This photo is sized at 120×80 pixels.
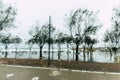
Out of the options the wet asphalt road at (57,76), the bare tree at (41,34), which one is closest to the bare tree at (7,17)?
the wet asphalt road at (57,76)

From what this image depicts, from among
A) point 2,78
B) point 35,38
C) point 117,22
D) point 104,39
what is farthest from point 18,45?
point 2,78

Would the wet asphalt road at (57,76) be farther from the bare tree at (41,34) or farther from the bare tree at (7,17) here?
the bare tree at (41,34)

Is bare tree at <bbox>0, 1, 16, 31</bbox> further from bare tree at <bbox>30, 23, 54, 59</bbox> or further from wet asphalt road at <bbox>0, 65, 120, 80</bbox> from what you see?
bare tree at <bbox>30, 23, 54, 59</bbox>

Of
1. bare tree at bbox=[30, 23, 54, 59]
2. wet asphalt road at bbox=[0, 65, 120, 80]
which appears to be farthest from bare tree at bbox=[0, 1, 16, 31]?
bare tree at bbox=[30, 23, 54, 59]

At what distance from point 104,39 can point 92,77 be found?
3097 centimetres

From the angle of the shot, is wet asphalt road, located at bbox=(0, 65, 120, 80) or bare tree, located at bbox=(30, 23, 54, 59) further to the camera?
bare tree, located at bbox=(30, 23, 54, 59)

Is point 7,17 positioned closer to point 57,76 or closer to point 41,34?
point 57,76

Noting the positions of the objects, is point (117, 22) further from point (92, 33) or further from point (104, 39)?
point (104, 39)

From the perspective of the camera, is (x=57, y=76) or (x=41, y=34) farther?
(x=41, y=34)

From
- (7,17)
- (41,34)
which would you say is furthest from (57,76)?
(41,34)

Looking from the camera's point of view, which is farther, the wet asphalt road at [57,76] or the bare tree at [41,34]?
the bare tree at [41,34]

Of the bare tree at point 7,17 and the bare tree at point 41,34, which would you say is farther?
the bare tree at point 41,34

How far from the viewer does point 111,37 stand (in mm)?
46625

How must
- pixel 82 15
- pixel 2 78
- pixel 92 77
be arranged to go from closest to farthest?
1. pixel 92 77
2. pixel 2 78
3. pixel 82 15
